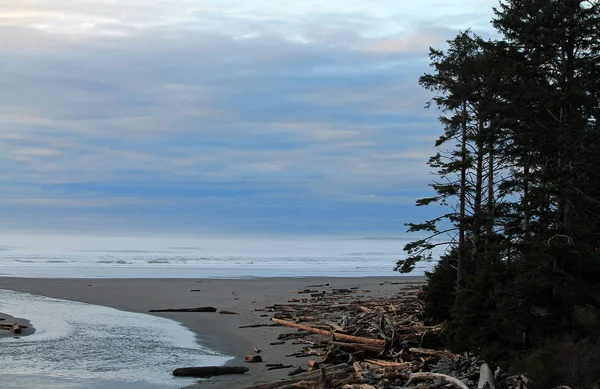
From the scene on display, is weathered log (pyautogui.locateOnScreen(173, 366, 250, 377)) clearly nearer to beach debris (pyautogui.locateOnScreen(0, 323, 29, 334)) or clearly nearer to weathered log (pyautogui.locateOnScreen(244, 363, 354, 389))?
weathered log (pyautogui.locateOnScreen(244, 363, 354, 389))

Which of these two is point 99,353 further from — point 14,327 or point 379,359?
point 379,359

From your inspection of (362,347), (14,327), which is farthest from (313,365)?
(14,327)

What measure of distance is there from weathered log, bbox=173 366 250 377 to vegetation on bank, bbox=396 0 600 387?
A: 4.32m

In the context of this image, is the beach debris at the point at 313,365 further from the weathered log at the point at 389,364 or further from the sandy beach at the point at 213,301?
→ the weathered log at the point at 389,364

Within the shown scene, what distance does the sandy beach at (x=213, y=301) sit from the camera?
1473cm

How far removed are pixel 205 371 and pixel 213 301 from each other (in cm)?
1540

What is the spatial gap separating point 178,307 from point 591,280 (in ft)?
57.0

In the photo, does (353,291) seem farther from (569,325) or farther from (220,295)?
(569,325)

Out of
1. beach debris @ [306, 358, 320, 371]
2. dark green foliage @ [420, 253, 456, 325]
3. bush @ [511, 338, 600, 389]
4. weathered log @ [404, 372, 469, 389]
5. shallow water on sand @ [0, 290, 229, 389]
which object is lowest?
shallow water on sand @ [0, 290, 229, 389]

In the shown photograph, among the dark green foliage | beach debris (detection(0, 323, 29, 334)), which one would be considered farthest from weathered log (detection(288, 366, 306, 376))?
beach debris (detection(0, 323, 29, 334))

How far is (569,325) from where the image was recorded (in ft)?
39.4

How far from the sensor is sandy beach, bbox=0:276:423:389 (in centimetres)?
1473

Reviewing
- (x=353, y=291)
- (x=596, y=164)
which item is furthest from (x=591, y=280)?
(x=353, y=291)

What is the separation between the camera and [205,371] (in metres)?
12.6
